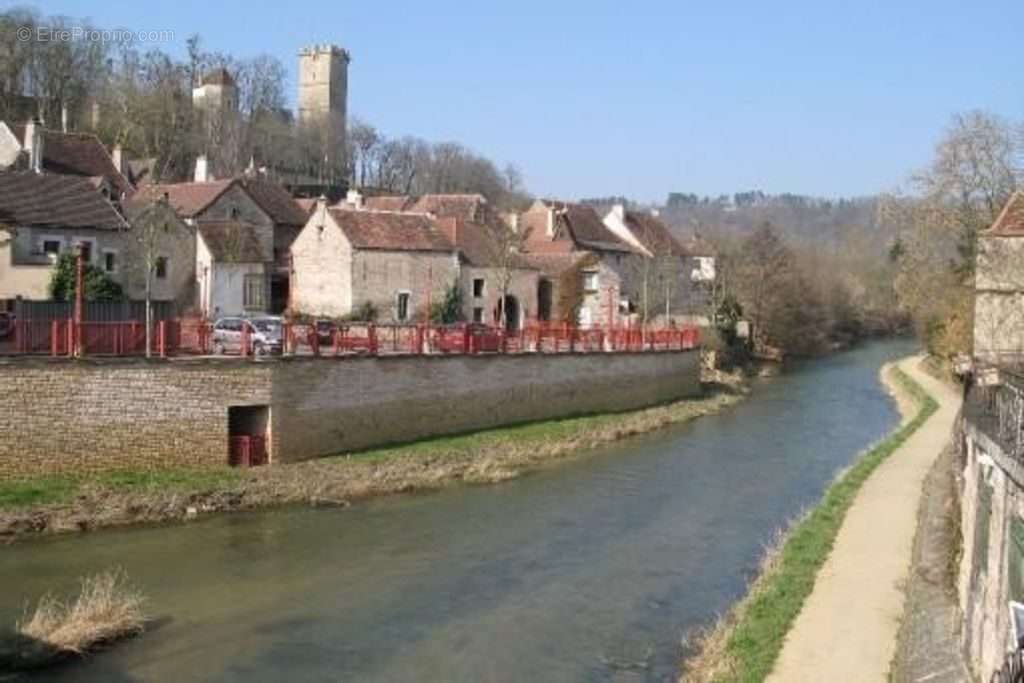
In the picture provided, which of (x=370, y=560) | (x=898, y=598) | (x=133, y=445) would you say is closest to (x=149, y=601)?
(x=370, y=560)

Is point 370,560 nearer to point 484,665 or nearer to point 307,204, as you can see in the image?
point 484,665

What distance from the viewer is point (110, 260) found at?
39.4 m

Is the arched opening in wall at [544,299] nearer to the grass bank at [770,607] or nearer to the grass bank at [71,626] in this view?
the grass bank at [770,607]

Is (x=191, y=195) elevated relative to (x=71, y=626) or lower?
elevated

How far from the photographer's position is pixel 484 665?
1442 cm

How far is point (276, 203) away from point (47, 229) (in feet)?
54.3

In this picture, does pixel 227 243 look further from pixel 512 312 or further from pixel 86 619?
pixel 86 619

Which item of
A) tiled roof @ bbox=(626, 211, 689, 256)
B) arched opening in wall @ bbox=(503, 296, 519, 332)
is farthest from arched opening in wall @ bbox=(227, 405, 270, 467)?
tiled roof @ bbox=(626, 211, 689, 256)

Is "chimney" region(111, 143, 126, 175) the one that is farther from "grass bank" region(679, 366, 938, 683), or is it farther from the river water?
"grass bank" region(679, 366, 938, 683)

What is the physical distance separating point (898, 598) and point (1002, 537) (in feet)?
16.2

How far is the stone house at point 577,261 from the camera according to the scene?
177ft

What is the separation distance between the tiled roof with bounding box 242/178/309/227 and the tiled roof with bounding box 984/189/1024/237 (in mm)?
31915

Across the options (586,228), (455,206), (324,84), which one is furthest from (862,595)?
Answer: (324,84)

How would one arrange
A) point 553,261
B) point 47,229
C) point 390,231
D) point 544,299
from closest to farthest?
point 47,229 < point 390,231 < point 544,299 < point 553,261
